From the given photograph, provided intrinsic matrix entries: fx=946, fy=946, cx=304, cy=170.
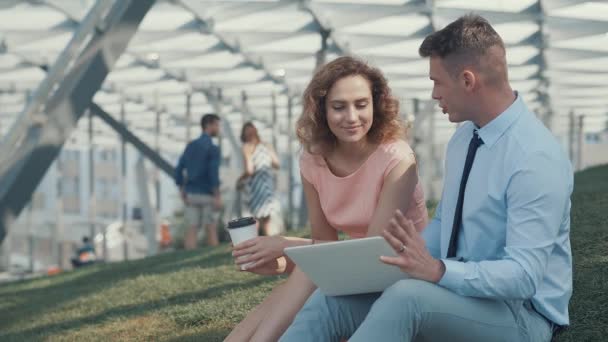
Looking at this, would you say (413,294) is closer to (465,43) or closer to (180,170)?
(465,43)

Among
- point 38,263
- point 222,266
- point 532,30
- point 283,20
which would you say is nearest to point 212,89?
point 283,20

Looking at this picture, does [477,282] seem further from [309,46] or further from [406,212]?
[309,46]

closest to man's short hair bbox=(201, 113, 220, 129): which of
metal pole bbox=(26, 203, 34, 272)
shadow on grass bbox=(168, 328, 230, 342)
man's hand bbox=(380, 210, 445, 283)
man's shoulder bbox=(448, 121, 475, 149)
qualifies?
shadow on grass bbox=(168, 328, 230, 342)

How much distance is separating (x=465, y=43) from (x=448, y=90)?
7.5 inches

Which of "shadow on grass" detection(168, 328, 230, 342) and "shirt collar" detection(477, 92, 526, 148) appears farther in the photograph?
"shadow on grass" detection(168, 328, 230, 342)

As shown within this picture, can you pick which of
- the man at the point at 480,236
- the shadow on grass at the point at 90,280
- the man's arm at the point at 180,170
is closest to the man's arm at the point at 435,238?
the man at the point at 480,236

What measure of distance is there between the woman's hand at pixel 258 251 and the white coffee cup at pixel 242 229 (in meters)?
0.02

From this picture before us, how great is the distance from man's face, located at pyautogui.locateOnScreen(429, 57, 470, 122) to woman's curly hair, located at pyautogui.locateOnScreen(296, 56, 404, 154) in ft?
2.83

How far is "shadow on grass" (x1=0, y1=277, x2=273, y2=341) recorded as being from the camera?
7.50m

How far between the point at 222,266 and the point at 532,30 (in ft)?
42.4

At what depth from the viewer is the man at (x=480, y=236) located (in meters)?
3.24

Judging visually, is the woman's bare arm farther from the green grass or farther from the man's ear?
the green grass

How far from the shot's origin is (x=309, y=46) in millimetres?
22031

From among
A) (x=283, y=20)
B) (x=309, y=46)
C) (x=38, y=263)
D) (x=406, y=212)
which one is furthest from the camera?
(x=38, y=263)
